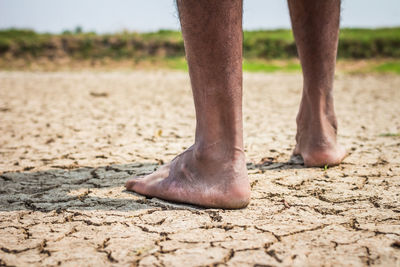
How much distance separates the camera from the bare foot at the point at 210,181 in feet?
4.42

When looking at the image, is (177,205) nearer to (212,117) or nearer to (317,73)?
(212,117)

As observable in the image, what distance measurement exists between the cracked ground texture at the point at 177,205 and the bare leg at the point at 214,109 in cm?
7

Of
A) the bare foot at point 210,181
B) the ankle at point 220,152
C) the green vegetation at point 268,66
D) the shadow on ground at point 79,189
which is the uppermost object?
the green vegetation at point 268,66

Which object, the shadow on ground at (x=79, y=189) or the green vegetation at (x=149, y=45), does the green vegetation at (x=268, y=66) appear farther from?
the shadow on ground at (x=79, y=189)

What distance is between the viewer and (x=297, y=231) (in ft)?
3.97

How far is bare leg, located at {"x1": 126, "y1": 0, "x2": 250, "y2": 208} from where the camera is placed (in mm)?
1241

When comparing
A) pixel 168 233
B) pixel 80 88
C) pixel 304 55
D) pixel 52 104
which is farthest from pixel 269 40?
pixel 168 233

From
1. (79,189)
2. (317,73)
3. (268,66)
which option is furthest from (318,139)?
(268,66)

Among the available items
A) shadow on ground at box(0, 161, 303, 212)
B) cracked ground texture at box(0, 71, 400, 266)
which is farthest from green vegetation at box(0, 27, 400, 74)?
shadow on ground at box(0, 161, 303, 212)

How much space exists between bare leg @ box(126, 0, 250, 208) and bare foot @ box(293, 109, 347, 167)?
0.56 meters

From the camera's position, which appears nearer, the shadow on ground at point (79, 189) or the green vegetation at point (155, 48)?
the shadow on ground at point (79, 189)

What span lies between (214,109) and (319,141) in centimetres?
70

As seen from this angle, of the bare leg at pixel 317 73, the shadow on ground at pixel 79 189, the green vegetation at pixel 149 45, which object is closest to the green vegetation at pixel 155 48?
the green vegetation at pixel 149 45

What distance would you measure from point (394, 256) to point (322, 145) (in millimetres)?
799
